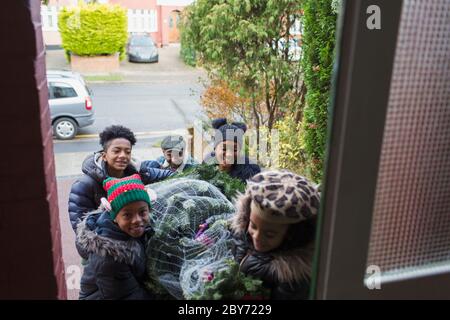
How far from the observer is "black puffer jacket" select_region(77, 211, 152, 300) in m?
1.24

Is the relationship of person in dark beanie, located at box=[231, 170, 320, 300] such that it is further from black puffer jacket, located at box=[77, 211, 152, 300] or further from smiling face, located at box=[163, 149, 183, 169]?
smiling face, located at box=[163, 149, 183, 169]

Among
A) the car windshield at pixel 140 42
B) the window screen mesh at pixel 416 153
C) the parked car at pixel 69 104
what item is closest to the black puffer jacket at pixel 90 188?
the window screen mesh at pixel 416 153

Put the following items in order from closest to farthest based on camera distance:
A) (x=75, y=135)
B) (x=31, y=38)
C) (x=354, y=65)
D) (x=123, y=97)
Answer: (x=354, y=65)
(x=31, y=38)
(x=75, y=135)
(x=123, y=97)

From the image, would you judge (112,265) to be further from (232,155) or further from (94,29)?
(94,29)

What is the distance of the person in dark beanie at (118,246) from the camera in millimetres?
1254

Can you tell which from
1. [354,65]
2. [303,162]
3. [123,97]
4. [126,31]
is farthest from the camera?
[126,31]

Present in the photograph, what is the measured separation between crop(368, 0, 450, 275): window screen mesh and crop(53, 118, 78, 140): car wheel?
4402 millimetres

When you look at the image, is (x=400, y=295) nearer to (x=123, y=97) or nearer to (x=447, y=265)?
(x=447, y=265)

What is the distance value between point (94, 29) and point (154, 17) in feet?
7.73

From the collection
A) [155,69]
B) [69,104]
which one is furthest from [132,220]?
[155,69]

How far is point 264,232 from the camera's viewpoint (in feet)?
3.74

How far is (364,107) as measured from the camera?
2.37ft
